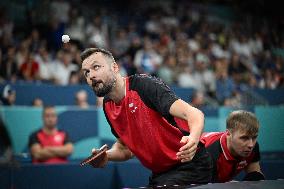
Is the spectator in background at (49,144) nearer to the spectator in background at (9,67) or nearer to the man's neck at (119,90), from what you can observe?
the man's neck at (119,90)

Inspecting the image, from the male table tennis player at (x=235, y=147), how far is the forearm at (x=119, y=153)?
0.61 meters

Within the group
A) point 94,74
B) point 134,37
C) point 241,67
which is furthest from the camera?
point 241,67

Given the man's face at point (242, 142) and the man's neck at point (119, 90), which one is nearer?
the man's neck at point (119, 90)

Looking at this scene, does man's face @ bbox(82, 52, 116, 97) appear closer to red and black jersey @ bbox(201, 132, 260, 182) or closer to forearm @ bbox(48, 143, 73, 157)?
red and black jersey @ bbox(201, 132, 260, 182)

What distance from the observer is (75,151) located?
711 centimetres

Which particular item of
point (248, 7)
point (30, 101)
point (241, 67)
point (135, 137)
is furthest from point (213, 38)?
point (135, 137)

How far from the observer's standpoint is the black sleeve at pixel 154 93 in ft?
10.9

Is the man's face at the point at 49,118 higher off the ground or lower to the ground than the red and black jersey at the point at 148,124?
lower

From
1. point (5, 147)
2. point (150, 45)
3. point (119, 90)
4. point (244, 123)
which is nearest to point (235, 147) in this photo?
point (244, 123)

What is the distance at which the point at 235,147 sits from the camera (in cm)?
403

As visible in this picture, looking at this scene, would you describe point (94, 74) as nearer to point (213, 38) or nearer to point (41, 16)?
point (41, 16)

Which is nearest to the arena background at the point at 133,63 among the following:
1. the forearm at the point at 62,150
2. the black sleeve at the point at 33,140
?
the forearm at the point at 62,150

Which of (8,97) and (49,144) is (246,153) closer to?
(49,144)

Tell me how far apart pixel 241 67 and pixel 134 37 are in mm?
3179
